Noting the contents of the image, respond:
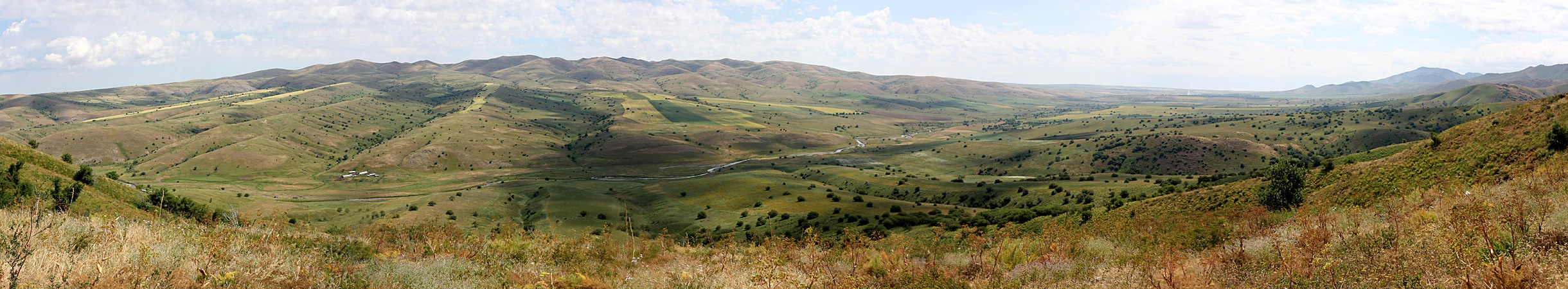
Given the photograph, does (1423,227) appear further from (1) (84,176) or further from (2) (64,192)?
(1) (84,176)

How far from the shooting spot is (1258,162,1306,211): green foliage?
31.7 meters

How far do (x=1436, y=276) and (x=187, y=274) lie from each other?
21.6 metres

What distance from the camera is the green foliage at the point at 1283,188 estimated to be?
31719mm

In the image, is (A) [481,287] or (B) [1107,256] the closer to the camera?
(A) [481,287]

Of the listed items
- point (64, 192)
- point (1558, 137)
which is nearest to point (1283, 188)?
point (1558, 137)

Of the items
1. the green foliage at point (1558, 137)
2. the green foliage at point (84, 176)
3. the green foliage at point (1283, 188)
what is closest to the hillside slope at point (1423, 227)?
the green foliage at point (1558, 137)

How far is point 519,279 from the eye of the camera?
14.3 metres

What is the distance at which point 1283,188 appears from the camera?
33.2m

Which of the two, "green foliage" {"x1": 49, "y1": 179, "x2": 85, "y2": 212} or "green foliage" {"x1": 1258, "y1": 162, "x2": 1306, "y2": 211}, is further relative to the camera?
"green foliage" {"x1": 1258, "y1": 162, "x2": 1306, "y2": 211}

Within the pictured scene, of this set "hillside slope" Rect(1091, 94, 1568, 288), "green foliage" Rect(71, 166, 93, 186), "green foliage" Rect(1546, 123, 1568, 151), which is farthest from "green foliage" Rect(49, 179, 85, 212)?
"green foliage" Rect(1546, 123, 1568, 151)

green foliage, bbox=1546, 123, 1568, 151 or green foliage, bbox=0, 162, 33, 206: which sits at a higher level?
green foliage, bbox=1546, 123, 1568, 151

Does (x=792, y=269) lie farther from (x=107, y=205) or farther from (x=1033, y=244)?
(x=107, y=205)

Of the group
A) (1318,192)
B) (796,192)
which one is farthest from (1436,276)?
(796,192)

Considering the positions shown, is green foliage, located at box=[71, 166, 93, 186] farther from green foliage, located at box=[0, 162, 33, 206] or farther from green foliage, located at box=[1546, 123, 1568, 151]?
green foliage, located at box=[1546, 123, 1568, 151]
